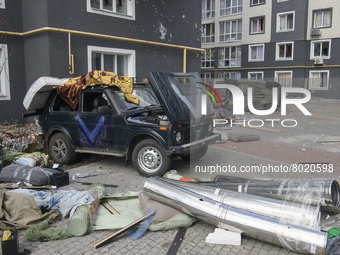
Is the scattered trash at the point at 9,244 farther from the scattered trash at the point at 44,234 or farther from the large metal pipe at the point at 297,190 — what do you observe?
the large metal pipe at the point at 297,190

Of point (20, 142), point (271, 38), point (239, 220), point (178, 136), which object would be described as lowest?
point (239, 220)

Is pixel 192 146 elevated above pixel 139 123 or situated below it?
below

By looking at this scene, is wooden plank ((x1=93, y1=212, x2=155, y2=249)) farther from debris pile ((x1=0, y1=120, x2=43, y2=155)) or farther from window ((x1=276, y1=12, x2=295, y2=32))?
window ((x1=276, y1=12, x2=295, y2=32))

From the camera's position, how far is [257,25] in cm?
3478

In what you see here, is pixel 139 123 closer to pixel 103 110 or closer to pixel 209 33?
pixel 103 110

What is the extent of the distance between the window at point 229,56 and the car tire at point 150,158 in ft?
103

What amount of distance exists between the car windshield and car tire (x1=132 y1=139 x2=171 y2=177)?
961 mm

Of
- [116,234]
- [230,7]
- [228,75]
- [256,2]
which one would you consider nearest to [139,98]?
[116,234]

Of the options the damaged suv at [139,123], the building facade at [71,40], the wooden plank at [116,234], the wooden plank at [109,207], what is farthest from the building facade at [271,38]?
the wooden plank at [116,234]

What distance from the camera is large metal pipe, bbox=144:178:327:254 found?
387 cm

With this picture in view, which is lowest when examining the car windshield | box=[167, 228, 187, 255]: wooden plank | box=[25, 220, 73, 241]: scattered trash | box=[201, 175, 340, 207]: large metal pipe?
box=[167, 228, 187, 255]: wooden plank

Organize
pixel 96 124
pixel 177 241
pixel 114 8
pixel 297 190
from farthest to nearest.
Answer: pixel 114 8, pixel 96 124, pixel 297 190, pixel 177 241

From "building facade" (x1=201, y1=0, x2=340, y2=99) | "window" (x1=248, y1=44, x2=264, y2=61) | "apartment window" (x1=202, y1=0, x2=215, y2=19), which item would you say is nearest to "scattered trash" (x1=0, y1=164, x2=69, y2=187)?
"building facade" (x1=201, y1=0, x2=340, y2=99)

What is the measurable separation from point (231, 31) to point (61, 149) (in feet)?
106
